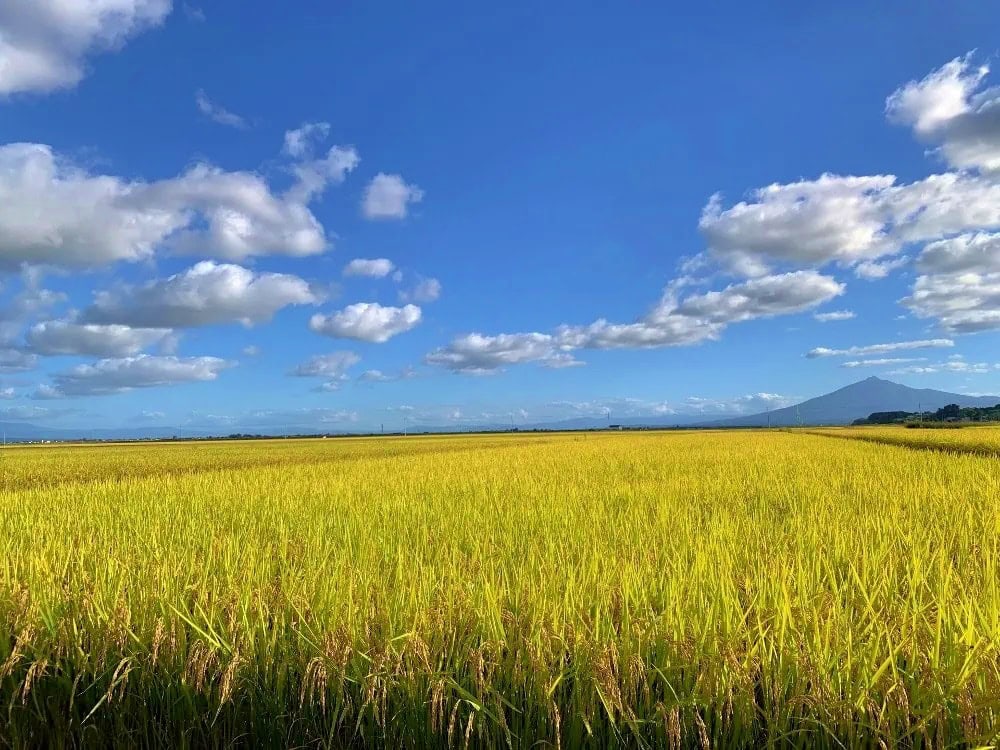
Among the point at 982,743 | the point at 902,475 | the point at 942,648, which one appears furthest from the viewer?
the point at 902,475

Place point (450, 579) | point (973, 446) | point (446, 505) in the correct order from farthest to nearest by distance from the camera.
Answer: point (973, 446), point (446, 505), point (450, 579)

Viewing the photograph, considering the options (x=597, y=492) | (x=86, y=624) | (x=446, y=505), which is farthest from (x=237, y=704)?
(x=597, y=492)

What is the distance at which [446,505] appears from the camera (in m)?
5.48

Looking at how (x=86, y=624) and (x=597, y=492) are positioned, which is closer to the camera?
(x=86, y=624)

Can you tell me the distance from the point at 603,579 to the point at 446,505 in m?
3.23

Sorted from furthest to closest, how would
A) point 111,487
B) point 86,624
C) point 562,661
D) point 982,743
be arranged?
point 111,487 < point 86,624 < point 562,661 < point 982,743

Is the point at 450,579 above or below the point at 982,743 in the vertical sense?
above

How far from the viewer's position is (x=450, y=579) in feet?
8.40

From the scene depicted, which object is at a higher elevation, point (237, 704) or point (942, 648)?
point (942, 648)

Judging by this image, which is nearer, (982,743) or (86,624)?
(982,743)

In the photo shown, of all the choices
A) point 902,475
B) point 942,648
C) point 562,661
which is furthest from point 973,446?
point 562,661

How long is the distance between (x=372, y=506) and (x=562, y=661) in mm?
4197

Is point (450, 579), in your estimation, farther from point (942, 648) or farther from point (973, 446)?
point (973, 446)

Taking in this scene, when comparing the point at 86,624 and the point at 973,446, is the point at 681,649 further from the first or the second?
the point at 973,446
